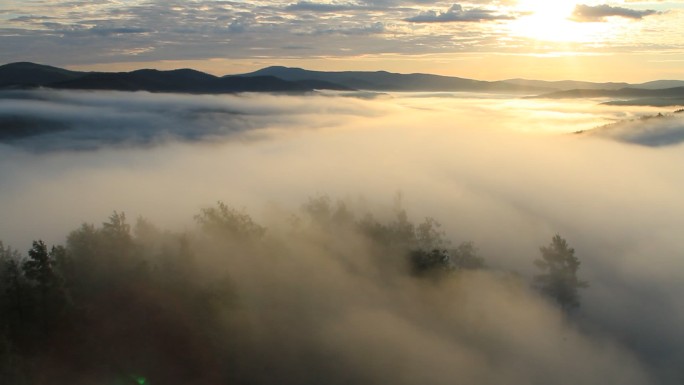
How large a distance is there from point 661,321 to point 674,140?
11956 centimetres

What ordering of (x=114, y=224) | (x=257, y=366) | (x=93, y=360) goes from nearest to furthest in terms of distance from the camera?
(x=93, y=360)
(x=257, y=366)
(x=114, y=224)

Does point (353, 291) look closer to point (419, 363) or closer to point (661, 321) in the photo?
point (419, 363)

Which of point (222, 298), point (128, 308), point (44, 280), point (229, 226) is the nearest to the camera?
point (44, 280)

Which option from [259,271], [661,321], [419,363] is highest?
[259,271]

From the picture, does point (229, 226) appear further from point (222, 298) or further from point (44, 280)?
point (44, 280)

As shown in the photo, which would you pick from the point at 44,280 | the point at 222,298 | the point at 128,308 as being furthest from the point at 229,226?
the point at 44,280

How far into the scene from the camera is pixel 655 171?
6909 inches

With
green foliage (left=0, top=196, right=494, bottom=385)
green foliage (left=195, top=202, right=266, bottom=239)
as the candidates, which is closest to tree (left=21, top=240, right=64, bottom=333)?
green foliage (left=0, top=196, right=494, bottom=385)

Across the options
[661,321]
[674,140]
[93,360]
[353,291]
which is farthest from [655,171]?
[93,360]

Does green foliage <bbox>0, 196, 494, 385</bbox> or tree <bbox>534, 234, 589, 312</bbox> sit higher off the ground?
green foliage <bbox>0, 196, 494, 385</bbox>

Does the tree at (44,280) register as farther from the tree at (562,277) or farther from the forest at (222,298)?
the tree at (562,277)

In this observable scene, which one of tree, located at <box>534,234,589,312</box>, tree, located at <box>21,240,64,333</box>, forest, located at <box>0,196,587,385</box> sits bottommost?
tree, located at <box>534,234,589,312</box>

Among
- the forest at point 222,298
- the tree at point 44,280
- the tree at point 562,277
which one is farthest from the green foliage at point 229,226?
the tree at point 562,277

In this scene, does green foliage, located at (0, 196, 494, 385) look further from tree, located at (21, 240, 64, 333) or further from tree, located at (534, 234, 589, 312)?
tree, located at (534, 234, 589, 312)
